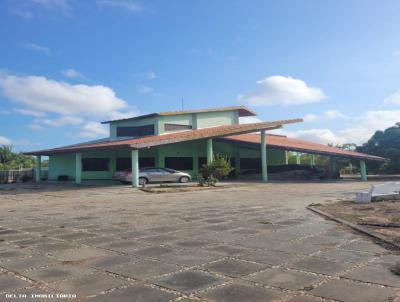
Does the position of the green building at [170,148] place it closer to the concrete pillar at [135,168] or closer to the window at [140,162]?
the window at [140,162]

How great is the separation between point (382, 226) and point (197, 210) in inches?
216

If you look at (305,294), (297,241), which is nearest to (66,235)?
(297,241)

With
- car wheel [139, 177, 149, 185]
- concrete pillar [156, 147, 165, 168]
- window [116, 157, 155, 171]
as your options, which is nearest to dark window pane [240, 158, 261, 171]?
concrete pillar [156, 147, 165, 168]

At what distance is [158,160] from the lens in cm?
3069

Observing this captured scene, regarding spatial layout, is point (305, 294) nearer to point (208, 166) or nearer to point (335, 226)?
point (335, 226)

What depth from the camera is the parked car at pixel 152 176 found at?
25059 mm

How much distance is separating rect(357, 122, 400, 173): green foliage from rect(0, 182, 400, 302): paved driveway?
37.6m

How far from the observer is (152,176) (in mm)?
25797

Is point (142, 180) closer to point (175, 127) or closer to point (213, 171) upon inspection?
point (213, 171)

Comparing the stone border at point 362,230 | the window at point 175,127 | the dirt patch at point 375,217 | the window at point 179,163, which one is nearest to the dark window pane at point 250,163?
the window at point 179,163

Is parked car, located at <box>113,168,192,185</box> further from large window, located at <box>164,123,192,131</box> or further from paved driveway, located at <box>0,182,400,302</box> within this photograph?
paved driveway, located at <box>0,182,400,302</box>

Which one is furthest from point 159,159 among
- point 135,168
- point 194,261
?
point 194,261

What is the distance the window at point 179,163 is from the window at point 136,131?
2.60 metres

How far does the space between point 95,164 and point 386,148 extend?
31.0 m
